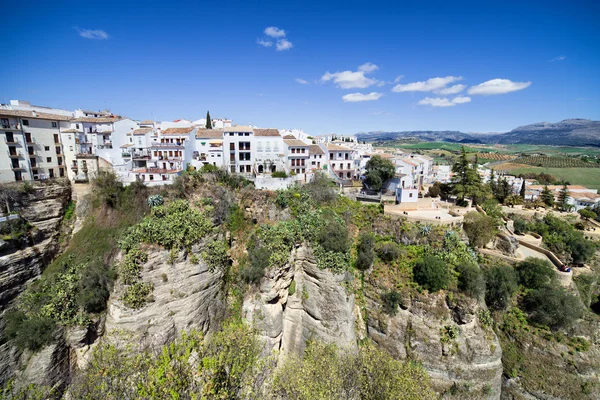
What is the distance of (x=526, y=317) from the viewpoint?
21.4m

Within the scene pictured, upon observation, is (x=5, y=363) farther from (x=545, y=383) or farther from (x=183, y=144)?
(x=545, y=383)

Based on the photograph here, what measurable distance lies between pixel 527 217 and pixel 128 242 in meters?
43.1

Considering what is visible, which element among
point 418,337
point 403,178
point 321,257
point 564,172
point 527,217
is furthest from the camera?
point 564,172

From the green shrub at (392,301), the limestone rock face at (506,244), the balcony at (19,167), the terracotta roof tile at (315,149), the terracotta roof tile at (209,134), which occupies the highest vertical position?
the terracotta roof tile at (209,134)

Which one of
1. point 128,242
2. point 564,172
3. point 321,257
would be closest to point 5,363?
point 128,242

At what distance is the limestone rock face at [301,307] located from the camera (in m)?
21.6

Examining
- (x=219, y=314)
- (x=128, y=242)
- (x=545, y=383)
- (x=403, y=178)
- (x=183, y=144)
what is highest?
(x=183, y=144)

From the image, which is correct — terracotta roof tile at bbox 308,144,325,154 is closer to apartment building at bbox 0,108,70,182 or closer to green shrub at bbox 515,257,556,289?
green shrub at bbox 515,257,556,289

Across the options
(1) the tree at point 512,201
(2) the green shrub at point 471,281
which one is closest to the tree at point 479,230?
(2) the green shrub at point 471,281

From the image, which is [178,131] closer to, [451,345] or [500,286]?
[451,345]

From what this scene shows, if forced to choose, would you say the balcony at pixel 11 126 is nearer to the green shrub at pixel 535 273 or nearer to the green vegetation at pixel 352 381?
the green vegetation at pixel 352 381

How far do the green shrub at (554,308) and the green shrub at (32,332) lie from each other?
114 ft

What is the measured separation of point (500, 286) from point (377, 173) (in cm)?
1928

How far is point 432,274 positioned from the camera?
2064cm
